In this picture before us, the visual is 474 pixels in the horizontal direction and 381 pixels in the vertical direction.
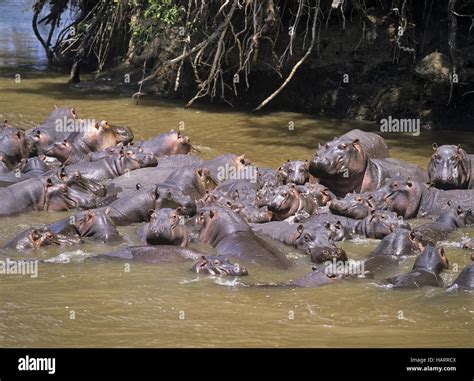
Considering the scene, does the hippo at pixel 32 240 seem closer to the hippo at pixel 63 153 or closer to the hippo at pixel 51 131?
the hippo at pixel 63 153

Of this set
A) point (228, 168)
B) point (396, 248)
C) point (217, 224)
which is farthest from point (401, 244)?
Result: point (228, 168)

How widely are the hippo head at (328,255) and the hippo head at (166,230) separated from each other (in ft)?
3.66

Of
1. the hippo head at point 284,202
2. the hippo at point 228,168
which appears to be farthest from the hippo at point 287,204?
the hippo at point 228,168

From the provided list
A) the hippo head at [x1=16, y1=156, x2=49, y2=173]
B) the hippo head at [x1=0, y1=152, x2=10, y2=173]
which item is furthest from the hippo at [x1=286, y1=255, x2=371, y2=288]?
the hippo head at [x1=0, y1=152, x2=10, y2=173]

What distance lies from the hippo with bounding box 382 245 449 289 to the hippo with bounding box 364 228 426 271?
29 cm

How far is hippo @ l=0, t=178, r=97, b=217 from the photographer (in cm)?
995

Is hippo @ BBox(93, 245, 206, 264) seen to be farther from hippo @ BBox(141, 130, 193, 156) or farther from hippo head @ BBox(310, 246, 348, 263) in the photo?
hippo @ BBox(141, 130, 193, 156)

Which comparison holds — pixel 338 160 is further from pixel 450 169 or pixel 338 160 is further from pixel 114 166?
pixel 114 166

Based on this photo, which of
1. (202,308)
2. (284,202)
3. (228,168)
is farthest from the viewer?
(228,168)

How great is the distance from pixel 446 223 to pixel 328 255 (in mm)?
1605

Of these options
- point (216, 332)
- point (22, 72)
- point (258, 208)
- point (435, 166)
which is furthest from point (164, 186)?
point (22, 72)

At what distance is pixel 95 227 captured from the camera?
9023 mm

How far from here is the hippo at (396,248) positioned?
8.25m

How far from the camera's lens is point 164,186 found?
9.88m
